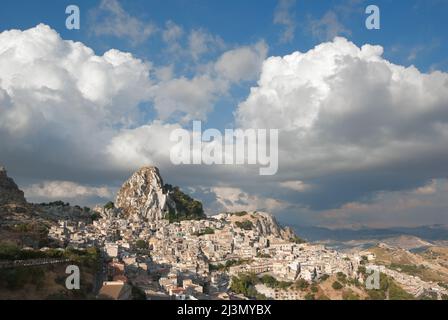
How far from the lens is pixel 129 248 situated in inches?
3716

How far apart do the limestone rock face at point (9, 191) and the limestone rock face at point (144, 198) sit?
122 feet

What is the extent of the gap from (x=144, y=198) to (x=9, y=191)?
153ft

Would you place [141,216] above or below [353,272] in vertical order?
above

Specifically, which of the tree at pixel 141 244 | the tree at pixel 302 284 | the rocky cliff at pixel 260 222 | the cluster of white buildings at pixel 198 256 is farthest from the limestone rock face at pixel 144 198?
the tree at pixel 302 284

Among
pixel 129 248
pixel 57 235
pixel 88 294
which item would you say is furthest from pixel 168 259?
pixel 88 294

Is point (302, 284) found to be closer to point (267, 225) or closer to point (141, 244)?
point (141, 244)

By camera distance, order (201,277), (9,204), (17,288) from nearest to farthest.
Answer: (17,288), (201,277), (9,204)

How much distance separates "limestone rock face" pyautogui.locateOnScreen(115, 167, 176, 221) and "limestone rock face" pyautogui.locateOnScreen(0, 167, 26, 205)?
37.2 metres

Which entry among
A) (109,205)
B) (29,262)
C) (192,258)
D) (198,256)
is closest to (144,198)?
(109,205)

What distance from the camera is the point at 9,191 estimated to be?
4830 inches

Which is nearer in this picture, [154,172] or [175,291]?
[175,291]

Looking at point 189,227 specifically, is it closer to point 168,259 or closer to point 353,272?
point 168,259

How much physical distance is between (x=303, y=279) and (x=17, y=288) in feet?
209

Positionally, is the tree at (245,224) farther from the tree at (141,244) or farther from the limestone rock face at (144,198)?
the tree at (141,244)
